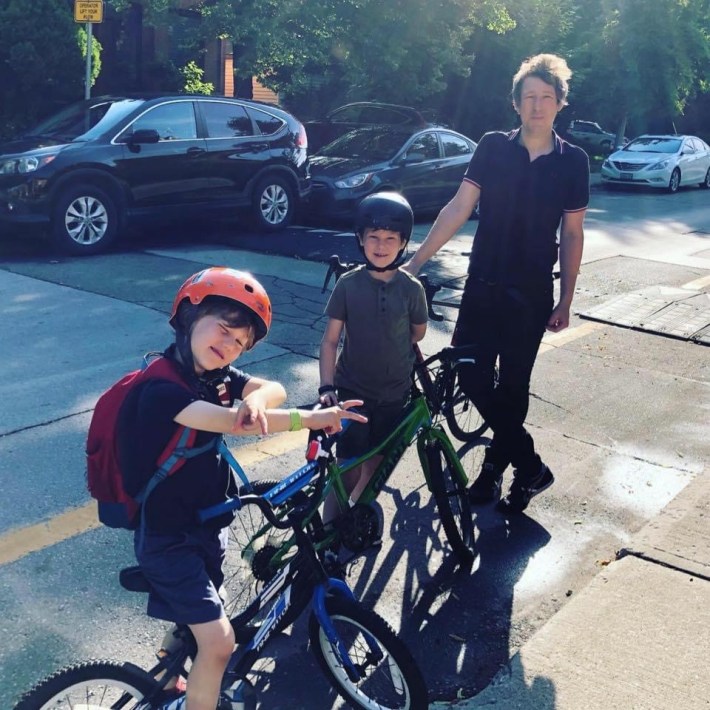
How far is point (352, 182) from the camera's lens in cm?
1262

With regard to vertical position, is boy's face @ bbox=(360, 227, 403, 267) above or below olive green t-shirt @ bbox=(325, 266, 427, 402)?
above

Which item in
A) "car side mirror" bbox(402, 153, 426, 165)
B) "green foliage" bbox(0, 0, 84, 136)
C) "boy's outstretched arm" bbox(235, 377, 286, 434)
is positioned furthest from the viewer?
"green foliage" bbox(0, 0, 84, 136)

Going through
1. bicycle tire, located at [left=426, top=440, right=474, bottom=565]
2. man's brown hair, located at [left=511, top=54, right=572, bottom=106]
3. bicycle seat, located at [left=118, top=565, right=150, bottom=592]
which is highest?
man's brown hair, located at [left=511, top=54, right=572, bottom=106]

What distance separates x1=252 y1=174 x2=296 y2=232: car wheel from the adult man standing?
763cm

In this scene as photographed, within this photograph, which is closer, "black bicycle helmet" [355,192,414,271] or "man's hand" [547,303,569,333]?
"black bicycle helmet" [355,192,414,271]

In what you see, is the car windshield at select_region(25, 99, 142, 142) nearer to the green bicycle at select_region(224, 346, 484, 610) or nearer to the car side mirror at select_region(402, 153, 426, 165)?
the car side mirror at select_region(402, 153, 426, 165)

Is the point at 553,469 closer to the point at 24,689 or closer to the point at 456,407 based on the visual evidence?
the point at 456,407

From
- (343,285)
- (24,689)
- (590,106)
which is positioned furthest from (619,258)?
(590,106)

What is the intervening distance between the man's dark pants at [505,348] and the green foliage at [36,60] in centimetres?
1201

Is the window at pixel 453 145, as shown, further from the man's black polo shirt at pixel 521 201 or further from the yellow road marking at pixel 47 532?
the yellow road marking at pixel 47 532

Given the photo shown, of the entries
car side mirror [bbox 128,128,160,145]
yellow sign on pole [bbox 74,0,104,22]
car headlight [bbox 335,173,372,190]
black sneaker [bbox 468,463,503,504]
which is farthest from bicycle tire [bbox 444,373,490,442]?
yellow sign on pole [bbox 74,0,104,22]

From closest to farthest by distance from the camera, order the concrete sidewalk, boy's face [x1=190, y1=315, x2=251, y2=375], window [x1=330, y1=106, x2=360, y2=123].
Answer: boy's face [x1=190, y1=315, x2=251, y2=375] < the concrete sidewalk < window [x1=330, y1=106, x2=360, y2=123]

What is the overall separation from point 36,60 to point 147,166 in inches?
200

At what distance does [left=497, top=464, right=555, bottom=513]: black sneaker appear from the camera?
4512 millimetres
